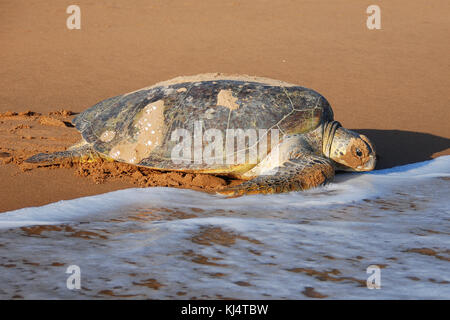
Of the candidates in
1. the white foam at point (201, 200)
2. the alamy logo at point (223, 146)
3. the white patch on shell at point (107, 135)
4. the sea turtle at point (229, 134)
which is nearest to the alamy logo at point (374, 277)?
the white foam at point (201, 200)

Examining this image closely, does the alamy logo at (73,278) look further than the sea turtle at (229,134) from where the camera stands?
No

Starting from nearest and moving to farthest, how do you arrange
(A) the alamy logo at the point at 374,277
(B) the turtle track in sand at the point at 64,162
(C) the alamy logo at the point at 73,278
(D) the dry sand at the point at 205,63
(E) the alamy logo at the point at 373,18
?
(C) the alamy logo at the point at 73,278 → (A) the alamy logo at the point at 374,277 → (B) the turtle track in sand at the point at 64,162 → (D) the dry sand at the point at 205,63 → (E) the alamy logo at the point at 373,18

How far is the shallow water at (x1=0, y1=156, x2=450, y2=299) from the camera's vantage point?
2664mm

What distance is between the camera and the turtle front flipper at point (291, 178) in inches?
174

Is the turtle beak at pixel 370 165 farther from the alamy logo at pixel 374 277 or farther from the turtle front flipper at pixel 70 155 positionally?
the turtle front flipper at pixel 70 155

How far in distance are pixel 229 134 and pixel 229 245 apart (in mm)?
1874

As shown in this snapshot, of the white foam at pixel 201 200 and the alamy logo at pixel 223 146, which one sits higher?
the alamy logo at pixel 223 146

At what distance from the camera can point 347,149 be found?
5207 millimetres

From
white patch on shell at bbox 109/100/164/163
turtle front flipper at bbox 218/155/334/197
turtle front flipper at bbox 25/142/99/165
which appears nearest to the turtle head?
turtle front flipper at bbox 218/155/334/197

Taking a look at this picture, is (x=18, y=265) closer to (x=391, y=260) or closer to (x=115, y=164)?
(x=391, y=260)

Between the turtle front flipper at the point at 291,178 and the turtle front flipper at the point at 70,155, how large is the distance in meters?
1.58

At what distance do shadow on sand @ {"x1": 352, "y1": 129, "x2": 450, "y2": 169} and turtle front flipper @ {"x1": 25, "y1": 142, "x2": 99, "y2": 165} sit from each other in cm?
293

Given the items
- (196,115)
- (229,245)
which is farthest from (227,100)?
(229,245)

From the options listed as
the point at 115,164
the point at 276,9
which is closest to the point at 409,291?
the point at 115,164
